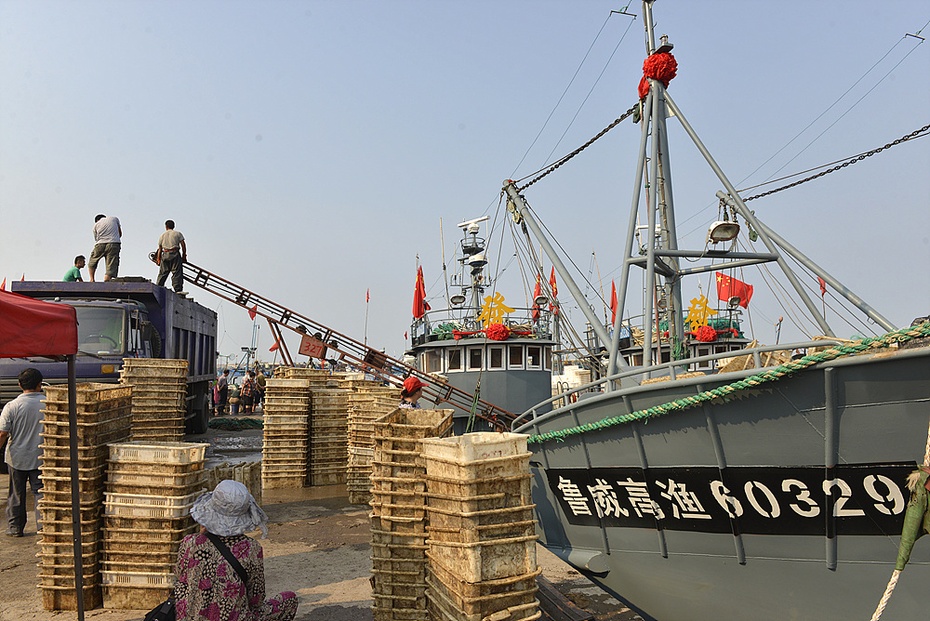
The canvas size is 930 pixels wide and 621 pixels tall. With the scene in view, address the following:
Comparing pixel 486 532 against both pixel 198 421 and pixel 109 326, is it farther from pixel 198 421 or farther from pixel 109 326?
pixel 198 421

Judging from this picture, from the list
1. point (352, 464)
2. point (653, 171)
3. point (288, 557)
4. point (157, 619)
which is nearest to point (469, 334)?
point (352, 464)

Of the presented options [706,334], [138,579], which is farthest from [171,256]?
[706,334]

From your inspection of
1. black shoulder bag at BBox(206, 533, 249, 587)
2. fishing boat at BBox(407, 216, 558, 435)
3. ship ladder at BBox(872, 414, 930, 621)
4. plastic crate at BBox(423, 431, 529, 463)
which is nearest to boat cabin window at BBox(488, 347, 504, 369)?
fishing boat at BBox(407, 216, 558, 435)

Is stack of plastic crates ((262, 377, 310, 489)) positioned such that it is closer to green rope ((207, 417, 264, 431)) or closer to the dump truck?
the dump truck

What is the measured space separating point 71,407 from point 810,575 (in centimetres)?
654

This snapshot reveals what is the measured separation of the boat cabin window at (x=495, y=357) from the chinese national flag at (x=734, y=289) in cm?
903

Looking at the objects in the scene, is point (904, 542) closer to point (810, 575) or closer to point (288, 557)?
point (810, 575)

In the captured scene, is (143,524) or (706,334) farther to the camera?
(706,334)

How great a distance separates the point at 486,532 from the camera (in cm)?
459

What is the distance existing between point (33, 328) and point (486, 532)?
392 cm

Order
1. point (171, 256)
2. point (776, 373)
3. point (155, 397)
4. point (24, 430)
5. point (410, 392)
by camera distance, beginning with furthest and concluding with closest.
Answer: point (171, 256), point (155, 397), point (410, 392), point (24, 430), point (776, 373)

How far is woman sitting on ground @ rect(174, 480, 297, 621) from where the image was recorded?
3.91 metres

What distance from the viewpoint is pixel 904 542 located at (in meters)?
4.13

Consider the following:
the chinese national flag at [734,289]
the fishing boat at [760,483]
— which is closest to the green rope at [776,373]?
the fishing boat at [760,483]
